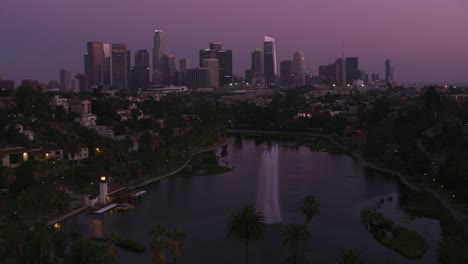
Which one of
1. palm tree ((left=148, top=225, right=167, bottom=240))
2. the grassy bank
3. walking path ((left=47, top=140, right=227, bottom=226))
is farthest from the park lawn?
walking path ((left=47, top=140, right=227, bottom=226))

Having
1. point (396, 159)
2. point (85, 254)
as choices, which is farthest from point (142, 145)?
point (85, 254)

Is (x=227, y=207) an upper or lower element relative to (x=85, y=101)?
lower

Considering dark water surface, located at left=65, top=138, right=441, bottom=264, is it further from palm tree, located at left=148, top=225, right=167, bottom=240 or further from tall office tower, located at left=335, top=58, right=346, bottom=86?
tall office tower, located at left=335, top=58, right=346, bottom=86

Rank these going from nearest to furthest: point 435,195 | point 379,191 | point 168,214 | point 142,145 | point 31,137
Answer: point 168,214 < point 435,195 < point 379,191 < point 31,137 < point 142,145

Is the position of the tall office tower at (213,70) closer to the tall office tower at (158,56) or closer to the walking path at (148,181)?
the tall office tower at (158,56)

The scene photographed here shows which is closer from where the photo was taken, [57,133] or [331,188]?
[331,188]

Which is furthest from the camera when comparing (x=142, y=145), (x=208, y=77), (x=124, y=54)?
(x=208, y=77)

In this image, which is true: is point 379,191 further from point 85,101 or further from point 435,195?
point 85,101
